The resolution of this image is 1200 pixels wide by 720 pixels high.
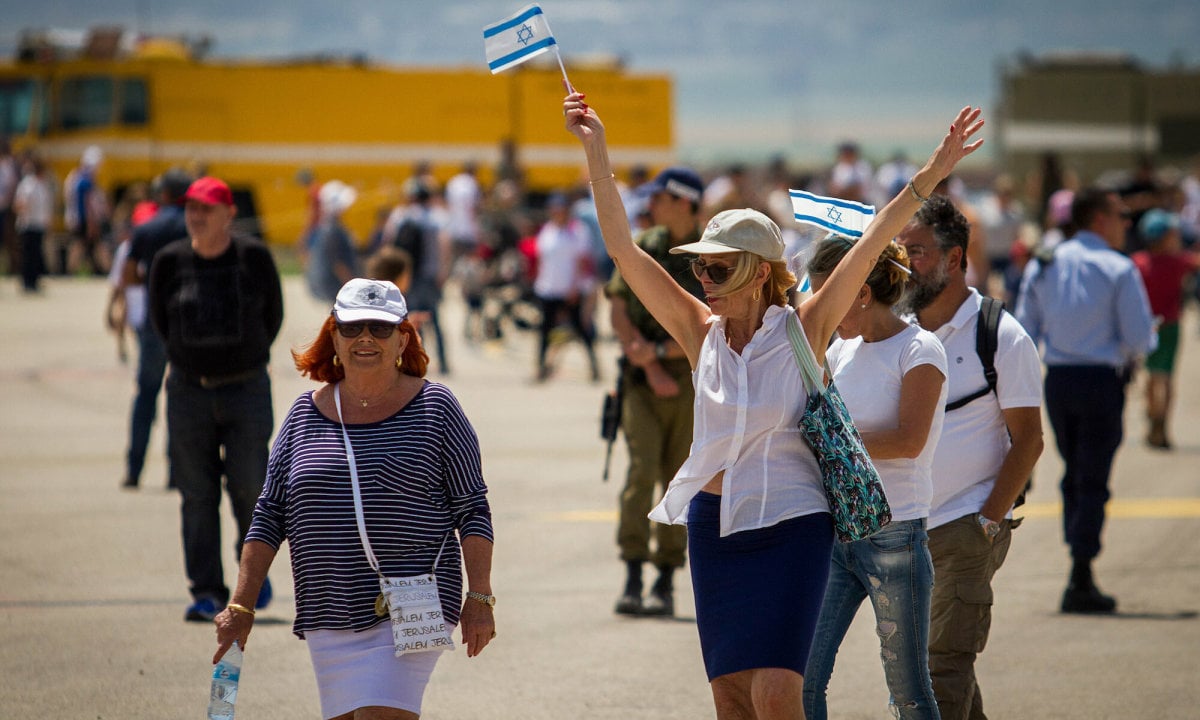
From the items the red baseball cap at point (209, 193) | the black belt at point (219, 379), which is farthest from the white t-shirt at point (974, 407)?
the red baseball cap at point (209, 193)

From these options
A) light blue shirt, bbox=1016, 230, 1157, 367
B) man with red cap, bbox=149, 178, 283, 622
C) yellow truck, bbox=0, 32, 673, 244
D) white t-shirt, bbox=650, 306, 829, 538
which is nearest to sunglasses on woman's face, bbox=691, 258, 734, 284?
white t-shirt, bbox=650, 306, 829, 538

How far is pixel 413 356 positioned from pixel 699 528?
1.02 metres

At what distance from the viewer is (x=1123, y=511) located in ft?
33.6

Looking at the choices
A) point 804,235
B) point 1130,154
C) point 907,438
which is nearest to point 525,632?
point 907,438

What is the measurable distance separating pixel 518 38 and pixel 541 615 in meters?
3.54

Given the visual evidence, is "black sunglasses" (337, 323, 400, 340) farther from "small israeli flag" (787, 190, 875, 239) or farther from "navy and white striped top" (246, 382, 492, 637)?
"small israeli flag" (787, 190, 875, 239)

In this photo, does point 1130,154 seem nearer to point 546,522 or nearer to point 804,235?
point 804,235

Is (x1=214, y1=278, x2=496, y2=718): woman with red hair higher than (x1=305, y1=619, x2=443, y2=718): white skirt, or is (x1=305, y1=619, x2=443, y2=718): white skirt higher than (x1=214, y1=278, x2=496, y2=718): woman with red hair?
(x1=214, y1=278, x2=496, y2=718): woman with red hair

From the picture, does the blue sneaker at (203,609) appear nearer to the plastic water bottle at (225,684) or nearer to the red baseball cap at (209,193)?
the red baseball cap at (209,193)

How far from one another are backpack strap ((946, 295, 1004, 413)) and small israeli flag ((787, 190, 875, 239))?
71 centimetres

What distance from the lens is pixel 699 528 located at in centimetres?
426

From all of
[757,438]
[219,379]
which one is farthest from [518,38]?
[219,379]

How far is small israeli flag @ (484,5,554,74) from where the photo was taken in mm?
4795

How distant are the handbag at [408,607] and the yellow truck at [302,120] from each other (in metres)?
26.1
